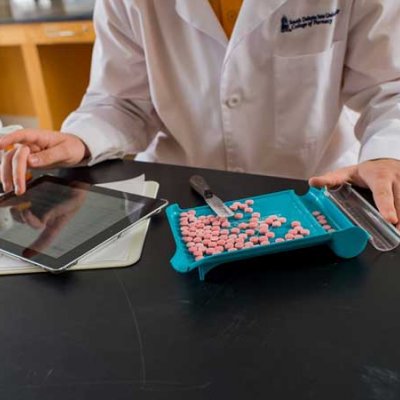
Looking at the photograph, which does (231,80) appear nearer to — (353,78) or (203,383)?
(353,78)

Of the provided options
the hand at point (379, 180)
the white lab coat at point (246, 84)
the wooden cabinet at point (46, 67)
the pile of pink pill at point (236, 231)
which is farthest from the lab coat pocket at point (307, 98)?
the wooden cabinet at point (46, 67)

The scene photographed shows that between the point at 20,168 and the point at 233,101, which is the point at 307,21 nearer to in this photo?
the point at 233,101

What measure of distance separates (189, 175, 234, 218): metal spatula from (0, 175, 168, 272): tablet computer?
6cm

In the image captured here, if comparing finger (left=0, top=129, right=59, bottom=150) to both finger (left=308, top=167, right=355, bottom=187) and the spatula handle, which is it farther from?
finger (left=308, top=167, right=355, bottom=187)

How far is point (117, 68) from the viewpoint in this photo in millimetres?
906

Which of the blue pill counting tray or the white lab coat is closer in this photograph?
the blue pill counting tray

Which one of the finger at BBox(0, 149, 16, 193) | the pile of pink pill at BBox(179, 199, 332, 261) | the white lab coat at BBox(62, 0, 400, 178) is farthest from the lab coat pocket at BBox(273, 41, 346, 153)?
the finger at BBox(0, 149, 16, 193)

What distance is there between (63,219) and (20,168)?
14 centimetres

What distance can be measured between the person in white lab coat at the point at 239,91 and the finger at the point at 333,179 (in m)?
0.04

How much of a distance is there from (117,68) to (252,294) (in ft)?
2.06

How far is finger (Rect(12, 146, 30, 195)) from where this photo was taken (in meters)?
0.65

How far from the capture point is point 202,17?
0.79 meters

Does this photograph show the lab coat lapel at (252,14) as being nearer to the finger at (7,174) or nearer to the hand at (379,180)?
the hand at (379,180)

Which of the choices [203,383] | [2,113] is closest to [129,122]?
[203,383]
